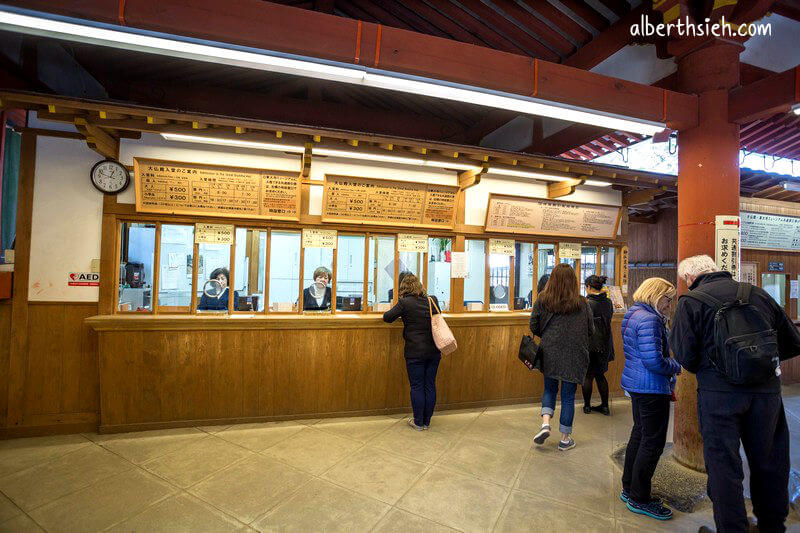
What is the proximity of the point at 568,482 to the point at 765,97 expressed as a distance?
376cm

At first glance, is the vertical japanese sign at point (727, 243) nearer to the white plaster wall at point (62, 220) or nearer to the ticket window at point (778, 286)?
the ticket window at point (778, 286)

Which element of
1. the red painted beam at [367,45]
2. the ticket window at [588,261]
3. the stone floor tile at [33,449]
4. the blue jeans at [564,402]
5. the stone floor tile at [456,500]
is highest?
the red painted beam at [367,45]

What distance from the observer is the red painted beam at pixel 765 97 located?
10.5ft

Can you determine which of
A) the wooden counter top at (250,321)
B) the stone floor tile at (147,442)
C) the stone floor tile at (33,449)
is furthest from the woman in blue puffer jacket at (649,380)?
the stone floor tile at (33,449)

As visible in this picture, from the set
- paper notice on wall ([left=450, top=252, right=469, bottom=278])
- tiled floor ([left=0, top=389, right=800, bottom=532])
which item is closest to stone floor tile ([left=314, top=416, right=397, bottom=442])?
tiled floor ([left=0, top=389, right=800, bottom=532])

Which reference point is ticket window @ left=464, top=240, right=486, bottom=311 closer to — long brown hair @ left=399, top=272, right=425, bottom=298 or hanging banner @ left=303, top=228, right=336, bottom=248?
long brown hair @ left=399, top=272, right=425, bottom=298

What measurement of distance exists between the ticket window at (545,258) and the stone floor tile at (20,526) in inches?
230

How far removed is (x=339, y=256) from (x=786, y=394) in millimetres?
7621

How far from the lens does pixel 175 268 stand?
15.4 feet

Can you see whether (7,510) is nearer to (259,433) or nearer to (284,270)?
(259,433)

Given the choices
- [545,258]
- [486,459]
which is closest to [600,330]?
[545,258]

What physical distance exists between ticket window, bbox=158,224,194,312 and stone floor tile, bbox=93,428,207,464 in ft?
4.46

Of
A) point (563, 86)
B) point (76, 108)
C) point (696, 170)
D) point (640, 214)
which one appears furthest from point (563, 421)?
point (640, 214)

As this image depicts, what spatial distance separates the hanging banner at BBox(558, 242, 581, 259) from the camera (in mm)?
5938
